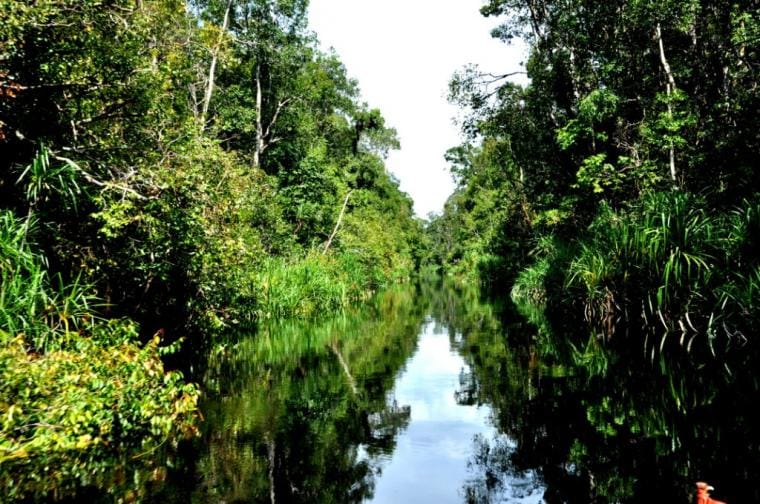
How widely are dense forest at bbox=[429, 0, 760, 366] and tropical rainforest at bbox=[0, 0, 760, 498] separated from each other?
8cm

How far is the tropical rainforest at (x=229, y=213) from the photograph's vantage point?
634 centimetres

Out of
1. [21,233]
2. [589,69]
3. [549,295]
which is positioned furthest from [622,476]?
[589,69]

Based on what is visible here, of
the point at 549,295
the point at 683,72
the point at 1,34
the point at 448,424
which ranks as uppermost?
the point at 683,72

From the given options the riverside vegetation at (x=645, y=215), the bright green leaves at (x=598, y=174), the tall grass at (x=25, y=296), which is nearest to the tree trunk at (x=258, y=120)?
the riverside vegetation at (x=645, y=215)

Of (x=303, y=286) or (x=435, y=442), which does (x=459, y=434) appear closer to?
(x=435, y=442)

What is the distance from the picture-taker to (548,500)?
4867 millimetres

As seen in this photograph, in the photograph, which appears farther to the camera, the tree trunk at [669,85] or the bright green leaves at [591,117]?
the bright green leaves at [591,117]

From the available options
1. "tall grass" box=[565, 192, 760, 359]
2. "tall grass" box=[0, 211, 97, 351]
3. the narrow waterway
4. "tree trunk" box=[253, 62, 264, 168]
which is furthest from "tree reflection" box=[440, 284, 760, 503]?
"tree trunk" box=[253, 62, 264, 168]

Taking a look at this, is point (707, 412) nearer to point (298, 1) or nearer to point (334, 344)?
point (334, 344)

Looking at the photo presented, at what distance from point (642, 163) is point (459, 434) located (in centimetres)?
1395

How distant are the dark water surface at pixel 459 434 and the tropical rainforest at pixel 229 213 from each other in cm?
65

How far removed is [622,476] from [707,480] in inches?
30.0

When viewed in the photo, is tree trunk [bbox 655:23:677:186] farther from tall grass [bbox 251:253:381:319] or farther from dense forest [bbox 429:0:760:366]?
tall grass [bbox 251:253:381:319]

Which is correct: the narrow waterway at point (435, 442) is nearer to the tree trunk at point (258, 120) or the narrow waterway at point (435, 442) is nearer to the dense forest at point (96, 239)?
the dense forest at point (96, 239)
